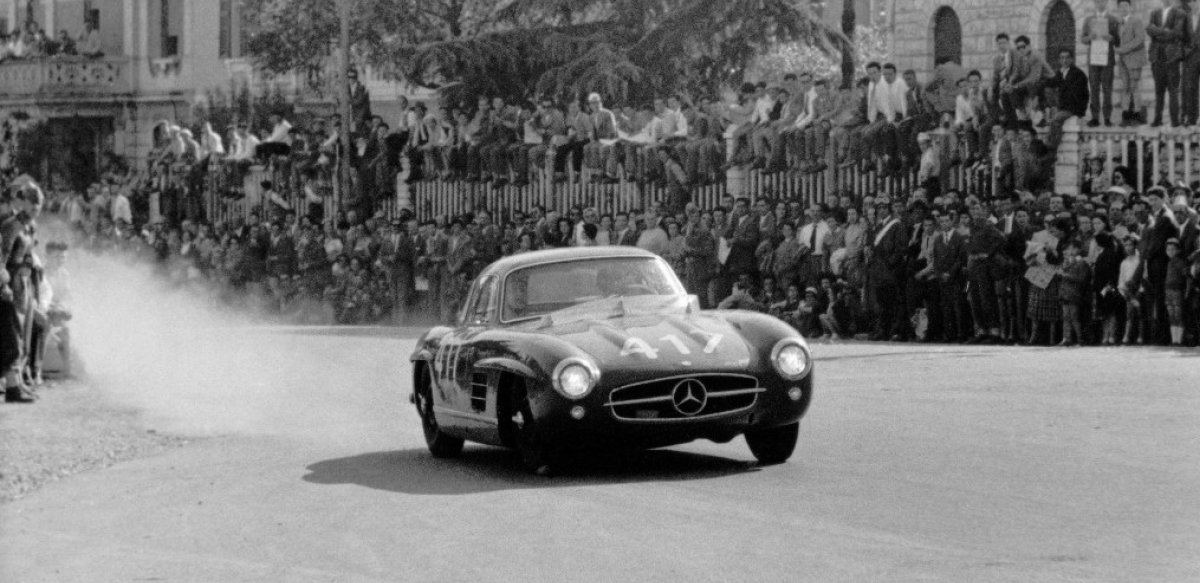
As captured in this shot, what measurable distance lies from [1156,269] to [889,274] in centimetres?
381

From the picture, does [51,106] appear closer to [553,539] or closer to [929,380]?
[929,380]

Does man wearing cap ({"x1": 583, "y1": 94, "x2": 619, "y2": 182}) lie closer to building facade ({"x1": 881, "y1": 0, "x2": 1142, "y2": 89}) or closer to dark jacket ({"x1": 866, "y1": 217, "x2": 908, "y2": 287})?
building facade ({"x1": 881, "y1": 0, "x2": 1142, "y2": 89})

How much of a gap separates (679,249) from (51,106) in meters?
36.1

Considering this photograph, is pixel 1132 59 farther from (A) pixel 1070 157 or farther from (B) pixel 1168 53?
(A) pixel 1070 157

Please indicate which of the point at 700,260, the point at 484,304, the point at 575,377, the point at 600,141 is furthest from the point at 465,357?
the point at 600,141

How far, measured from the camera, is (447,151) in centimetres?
3819

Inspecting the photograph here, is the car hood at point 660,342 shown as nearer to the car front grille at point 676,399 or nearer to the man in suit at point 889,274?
the car front grille at point 676,399

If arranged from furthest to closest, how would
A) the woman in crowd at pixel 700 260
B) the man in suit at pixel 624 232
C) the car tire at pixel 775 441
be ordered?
the man in suit at pixel 624 232 < the woman in crowd at pixel 700 260 < the car tire at pixel 775 441

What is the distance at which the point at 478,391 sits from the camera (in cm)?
1402

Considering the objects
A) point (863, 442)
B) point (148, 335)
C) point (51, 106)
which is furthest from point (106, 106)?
point (863, 442)

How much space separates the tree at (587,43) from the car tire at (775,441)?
30275 mm

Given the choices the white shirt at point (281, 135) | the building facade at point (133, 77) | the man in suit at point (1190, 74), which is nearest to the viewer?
the man in suit at point (1190, 74)

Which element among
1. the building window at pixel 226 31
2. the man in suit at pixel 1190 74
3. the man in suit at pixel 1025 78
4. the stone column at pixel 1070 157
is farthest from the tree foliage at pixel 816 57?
the stone column at pixel 1070 157

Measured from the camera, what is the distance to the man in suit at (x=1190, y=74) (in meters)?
28.1
